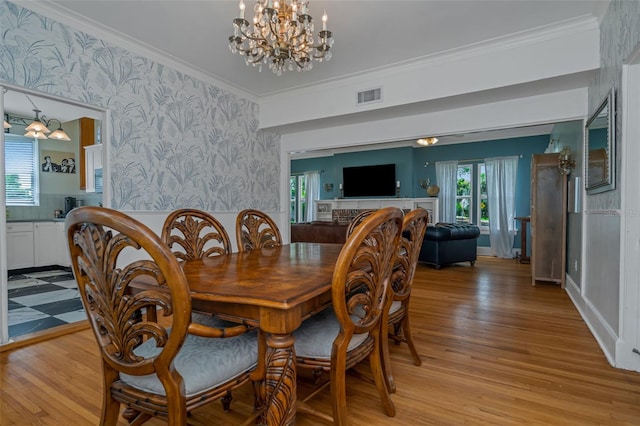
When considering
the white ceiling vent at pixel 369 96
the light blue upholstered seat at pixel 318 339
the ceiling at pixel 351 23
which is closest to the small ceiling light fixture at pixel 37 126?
the ceiling at pixel 351 23

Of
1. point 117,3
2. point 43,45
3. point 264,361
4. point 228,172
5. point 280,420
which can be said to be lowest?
point 280,420

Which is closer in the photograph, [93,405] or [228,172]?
[93,405]

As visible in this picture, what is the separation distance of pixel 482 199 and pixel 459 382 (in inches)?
262

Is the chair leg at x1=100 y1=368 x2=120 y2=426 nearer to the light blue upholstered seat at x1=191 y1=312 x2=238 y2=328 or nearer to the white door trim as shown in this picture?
the light blue upholstered seat at x1=191 y1=312 x2=238 y2=328

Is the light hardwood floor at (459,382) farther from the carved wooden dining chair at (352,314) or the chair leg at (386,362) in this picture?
the carved wooden dining chair at (352,314)

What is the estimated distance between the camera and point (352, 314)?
1.38 m

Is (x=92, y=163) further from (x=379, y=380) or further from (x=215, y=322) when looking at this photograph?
(x=379, y=380)

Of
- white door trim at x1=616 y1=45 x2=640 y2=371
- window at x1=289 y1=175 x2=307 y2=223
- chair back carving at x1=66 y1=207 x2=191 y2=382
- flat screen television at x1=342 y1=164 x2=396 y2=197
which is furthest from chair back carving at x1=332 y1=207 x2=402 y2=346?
window at x1=289 y1=175 x2=307 y2=223

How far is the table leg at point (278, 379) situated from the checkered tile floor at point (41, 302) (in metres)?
2.64

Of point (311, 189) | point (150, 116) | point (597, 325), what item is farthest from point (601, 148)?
point (311, 189)

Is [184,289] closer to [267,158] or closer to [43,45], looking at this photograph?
[43,45]

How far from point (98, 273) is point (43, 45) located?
271 cm

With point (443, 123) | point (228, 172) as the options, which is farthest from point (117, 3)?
point (443, 123)

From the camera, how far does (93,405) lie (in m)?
1.67
